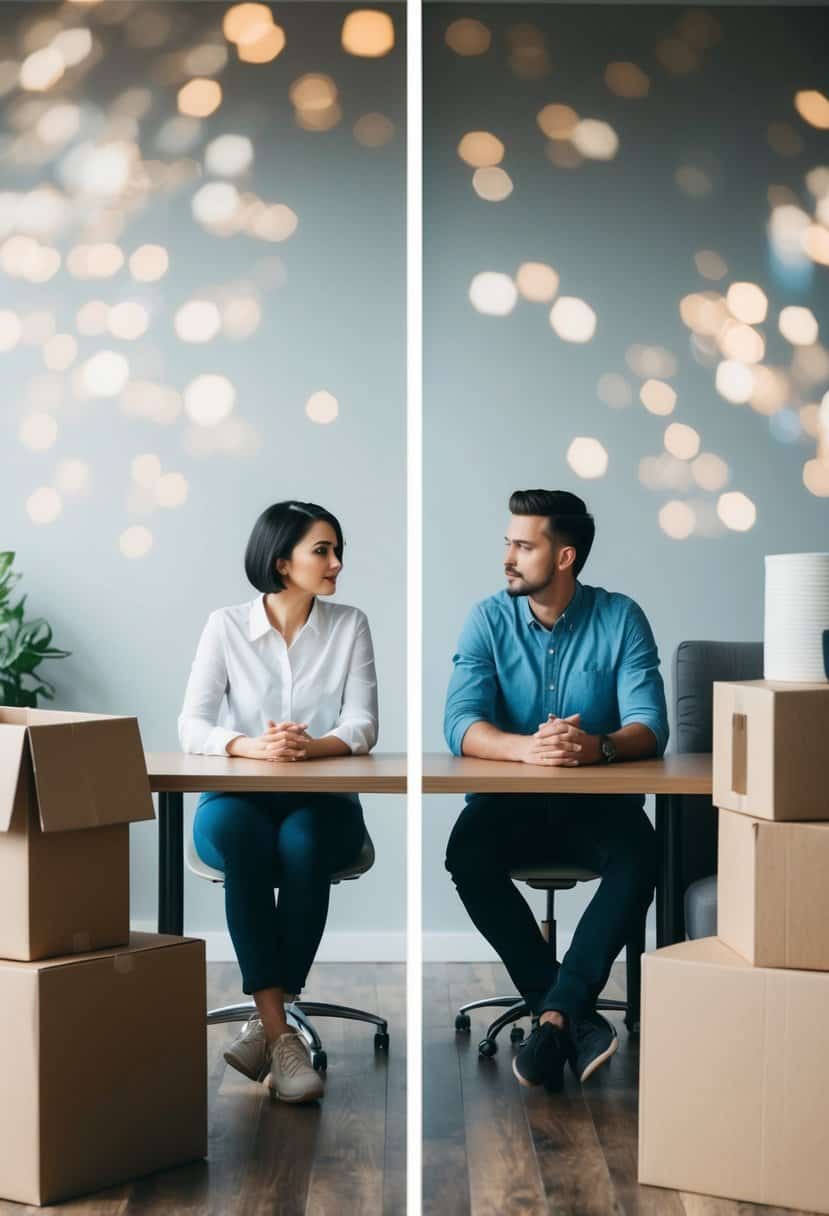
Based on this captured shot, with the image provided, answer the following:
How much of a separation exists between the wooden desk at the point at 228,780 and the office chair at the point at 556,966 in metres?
0.35

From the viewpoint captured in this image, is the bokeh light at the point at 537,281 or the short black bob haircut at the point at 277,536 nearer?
the short black bob haircut at the point at 277,536

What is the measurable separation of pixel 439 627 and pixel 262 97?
1.36 m

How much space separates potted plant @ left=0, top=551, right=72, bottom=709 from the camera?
300 centimetres

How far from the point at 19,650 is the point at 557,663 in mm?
1336

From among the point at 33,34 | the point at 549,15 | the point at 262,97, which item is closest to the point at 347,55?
the point at 262,97

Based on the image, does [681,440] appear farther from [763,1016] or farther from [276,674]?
[763,1016]

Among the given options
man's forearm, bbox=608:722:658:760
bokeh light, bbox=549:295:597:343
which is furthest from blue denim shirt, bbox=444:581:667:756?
bokeh light, bbox=549:295:597:343

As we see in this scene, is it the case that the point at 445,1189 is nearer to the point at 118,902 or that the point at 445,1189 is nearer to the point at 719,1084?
the point at 719,1084

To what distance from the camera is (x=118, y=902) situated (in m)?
1.84

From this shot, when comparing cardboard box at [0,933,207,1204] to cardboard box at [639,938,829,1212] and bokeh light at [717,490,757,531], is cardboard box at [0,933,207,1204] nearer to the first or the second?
cardboard box at [639,938,829,1212]

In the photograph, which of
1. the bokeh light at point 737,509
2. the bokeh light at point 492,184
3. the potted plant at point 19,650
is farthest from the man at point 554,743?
the potted plant at point 19,650

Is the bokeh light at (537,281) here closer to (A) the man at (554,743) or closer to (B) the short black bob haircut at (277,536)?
(A) the man at (554,743)

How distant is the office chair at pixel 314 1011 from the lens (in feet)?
7.65

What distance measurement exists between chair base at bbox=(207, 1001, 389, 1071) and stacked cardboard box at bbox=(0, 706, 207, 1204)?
54 centimetres
